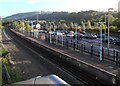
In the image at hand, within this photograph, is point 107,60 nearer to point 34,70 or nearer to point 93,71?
point 93,71

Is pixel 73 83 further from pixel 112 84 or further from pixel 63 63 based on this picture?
pixel 63 63

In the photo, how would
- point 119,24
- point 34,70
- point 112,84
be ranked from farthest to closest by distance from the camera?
point 119,24 → point 34,70 → point 112,84

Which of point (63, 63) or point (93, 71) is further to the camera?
point (63, 63)

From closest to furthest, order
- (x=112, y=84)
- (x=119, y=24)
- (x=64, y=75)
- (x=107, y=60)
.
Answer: (x=112, y=84), (x=64, y=75), (x=107, y=60), (x=119, y=24)

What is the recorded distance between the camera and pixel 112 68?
1170 centimetres

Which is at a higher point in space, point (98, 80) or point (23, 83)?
point (23, 83)

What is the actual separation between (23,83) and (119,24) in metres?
40.5

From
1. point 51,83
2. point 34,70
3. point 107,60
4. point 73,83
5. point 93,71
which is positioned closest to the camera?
point 51,83

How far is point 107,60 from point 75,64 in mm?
2717


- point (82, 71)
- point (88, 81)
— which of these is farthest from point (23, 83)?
point (82, 71)

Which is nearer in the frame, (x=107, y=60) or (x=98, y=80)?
(x=98, y=80)

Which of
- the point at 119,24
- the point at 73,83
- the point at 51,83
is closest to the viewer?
the point at 51,83

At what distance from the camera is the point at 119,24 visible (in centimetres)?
4081

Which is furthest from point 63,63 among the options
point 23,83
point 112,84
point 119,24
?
point 119,24
